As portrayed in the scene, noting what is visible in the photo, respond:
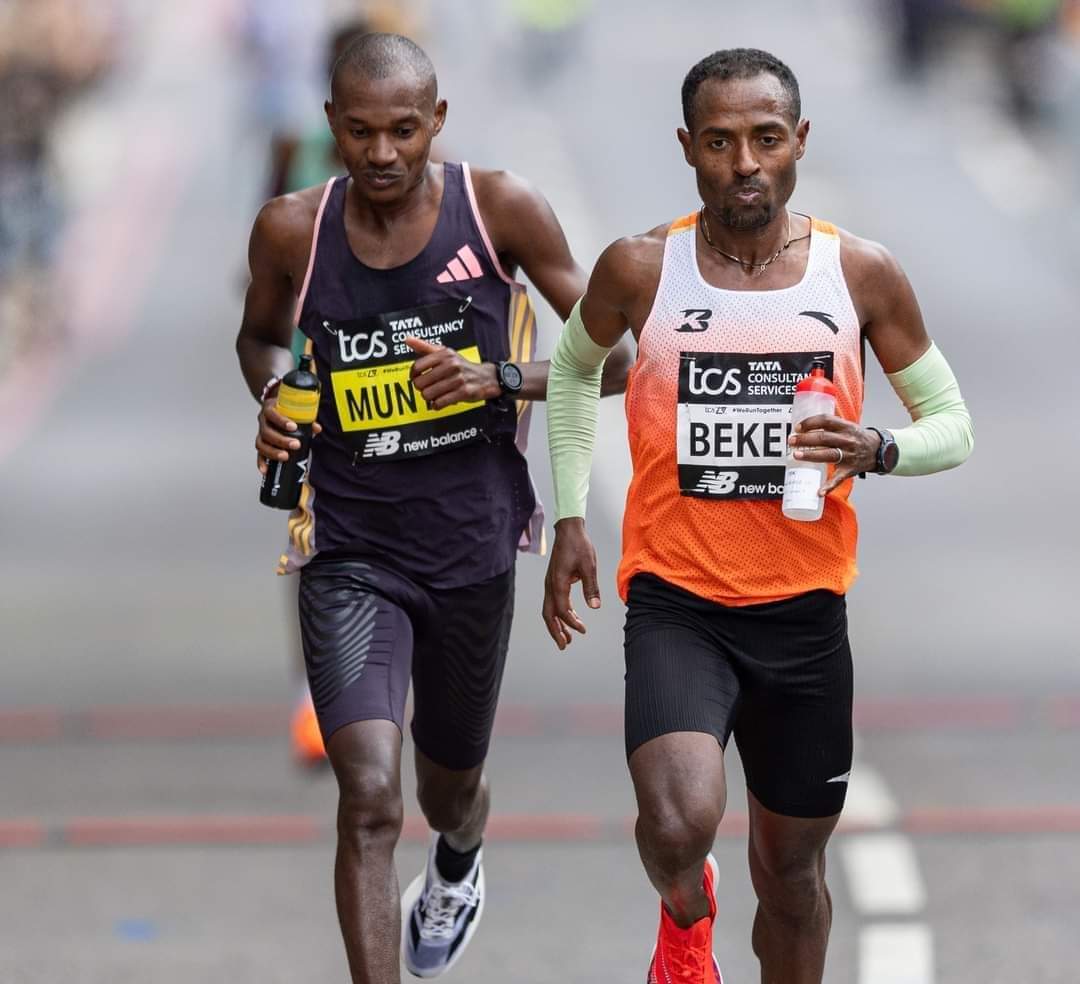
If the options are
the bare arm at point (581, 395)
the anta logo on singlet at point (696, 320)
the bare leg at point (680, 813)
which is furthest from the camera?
the bare arm at point (581, 395)

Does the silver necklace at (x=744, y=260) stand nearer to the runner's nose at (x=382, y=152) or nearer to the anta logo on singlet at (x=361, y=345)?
the runner's nose at (x=382, y=152)

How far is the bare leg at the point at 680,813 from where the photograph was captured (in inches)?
203

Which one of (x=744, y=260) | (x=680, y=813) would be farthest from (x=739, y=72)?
(x=680, y=813)

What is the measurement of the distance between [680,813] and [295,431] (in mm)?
1481

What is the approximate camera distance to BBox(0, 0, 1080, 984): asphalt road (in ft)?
24.2

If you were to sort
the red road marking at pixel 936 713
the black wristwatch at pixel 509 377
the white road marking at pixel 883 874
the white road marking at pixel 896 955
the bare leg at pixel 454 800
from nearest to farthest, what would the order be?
the black wristwatch at pixel 509 377 < the bare leg at pixel 454 800 < the white road marking at pixel 896 955 < the white road marking at pixel 883 874 < the red road marking at pixel 936 713

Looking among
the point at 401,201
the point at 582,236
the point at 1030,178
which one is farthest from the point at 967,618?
the point at 1030,178

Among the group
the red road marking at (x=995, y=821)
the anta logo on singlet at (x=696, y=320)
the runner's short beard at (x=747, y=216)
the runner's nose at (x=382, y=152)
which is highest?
the runner's nose at (x=382, y=152)

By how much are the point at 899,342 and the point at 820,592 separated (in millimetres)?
622

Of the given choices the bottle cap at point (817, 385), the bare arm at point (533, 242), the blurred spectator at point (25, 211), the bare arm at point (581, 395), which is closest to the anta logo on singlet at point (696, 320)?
the bare arm at point (581, 395)

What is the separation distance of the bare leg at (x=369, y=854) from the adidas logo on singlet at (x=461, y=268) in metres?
1.23

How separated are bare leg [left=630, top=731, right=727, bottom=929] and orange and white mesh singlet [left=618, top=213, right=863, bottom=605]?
1.33 feet

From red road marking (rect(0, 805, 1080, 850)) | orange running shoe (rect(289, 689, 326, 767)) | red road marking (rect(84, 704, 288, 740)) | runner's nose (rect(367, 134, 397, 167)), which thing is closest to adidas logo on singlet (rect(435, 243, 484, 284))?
runner's nose (rect(367, 134, 397, 167))

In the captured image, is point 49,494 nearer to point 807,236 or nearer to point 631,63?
point 807,236
